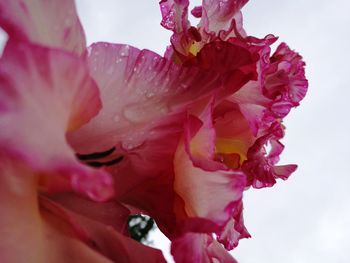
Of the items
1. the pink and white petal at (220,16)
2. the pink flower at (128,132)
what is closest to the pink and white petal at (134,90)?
the pink flower at (128,132)

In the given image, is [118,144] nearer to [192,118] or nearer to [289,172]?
[192,118]

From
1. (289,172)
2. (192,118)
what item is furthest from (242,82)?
(289,172)

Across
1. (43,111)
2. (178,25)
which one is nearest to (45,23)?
(43,111)

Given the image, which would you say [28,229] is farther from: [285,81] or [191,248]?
[285,81]

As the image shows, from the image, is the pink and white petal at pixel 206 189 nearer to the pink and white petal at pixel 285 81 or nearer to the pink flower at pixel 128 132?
the pink flower at pixel 128 132

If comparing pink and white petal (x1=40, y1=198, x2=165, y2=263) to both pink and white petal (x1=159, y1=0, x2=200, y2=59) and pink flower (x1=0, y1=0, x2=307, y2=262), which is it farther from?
pink and white petal (x1=159, y1=0, x2=200, y2=59)

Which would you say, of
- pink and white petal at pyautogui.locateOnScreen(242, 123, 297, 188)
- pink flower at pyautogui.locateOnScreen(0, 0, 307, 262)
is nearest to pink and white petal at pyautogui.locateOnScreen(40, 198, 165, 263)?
pink flower at pyautogui.locateOnScreen(0, 0, 307, 262)
